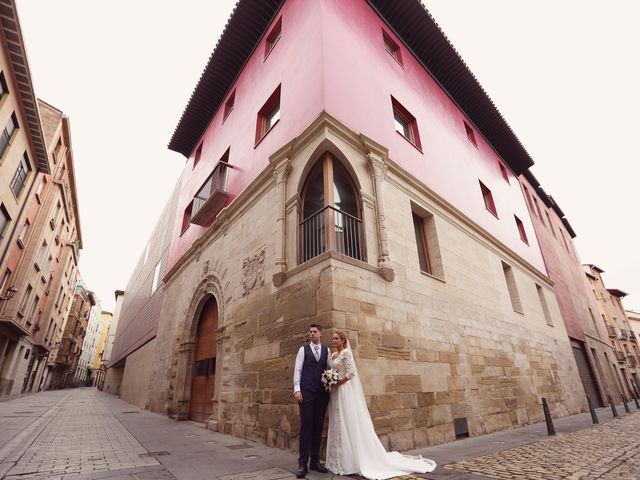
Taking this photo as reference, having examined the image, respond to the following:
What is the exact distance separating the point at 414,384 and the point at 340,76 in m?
6.90

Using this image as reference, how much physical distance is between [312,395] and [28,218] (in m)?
23.4

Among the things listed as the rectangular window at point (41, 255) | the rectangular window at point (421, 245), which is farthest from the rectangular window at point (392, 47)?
the rectangular window at point (41, 255)

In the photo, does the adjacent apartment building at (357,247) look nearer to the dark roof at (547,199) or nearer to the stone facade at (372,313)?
the stone facade at (372,313)

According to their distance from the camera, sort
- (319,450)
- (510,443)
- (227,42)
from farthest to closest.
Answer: (227,42), (510,443), (319,450)

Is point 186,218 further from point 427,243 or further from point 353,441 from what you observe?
point 353,441

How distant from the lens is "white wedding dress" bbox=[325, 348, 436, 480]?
12.6ft

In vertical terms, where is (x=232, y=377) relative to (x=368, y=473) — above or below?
above

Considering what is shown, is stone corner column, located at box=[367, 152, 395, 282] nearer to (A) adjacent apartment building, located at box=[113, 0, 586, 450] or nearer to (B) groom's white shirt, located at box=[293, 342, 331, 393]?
(A) adjacent apartment building, located at box=[113, 0, 586, 450]

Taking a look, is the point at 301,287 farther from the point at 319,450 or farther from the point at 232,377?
the point at 232,377

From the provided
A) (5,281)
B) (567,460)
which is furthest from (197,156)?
(567,460)

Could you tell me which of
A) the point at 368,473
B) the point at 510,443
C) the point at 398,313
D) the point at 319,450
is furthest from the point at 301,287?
the point at 510,443

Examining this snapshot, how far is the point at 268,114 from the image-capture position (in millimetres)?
9695

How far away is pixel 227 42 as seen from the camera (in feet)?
39.5

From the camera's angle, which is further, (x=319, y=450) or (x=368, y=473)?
(x=319, y=450)
